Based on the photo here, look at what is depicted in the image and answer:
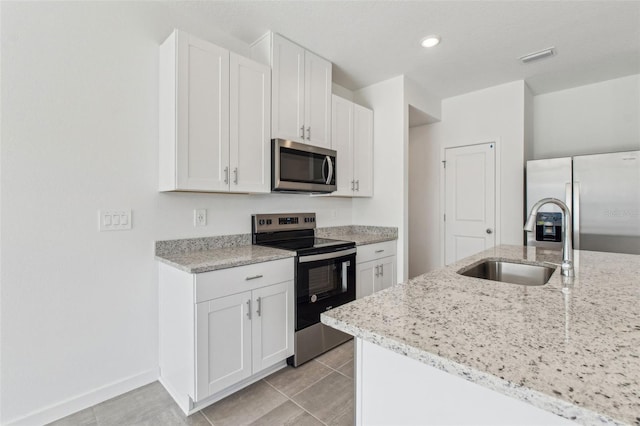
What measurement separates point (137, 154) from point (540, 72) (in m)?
3.80

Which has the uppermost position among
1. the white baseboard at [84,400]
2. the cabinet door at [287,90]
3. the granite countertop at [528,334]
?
the cabinet door at [287,90]

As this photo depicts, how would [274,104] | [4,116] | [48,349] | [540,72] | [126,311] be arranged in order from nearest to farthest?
1. [4,116]
2. [48,349]
3. [126,311]
4. [274,104]
5. [540,72]

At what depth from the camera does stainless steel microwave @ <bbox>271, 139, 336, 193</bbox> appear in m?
2.37

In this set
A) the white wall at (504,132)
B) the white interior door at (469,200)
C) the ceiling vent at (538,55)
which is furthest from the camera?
the white interior door at (469,200)

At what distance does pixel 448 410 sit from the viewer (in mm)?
697

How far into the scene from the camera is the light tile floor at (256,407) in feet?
5.55

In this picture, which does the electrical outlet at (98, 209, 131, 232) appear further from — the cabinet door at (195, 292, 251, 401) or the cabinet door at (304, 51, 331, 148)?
the cabinet door at (304, 51, 331, 148)

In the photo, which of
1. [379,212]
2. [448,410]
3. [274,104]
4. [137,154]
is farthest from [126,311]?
[379,212]

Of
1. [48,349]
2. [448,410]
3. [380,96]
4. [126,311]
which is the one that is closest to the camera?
[448,410]

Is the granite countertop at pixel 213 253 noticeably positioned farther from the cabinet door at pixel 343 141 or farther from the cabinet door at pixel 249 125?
the cabinet door at pixel 343 141

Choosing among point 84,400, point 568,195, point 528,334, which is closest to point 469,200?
point 568,195

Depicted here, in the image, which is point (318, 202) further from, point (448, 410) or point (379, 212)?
point (448, 410)

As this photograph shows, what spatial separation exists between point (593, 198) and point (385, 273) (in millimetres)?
2070

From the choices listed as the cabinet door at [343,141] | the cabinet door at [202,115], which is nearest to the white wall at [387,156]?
the cabinet door at [343,141]
